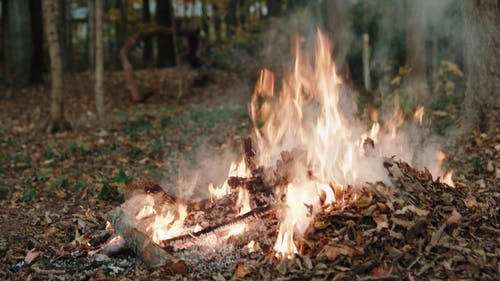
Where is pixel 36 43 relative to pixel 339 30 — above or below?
below

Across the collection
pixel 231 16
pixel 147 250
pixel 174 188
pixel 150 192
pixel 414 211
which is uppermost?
pixel 231 16

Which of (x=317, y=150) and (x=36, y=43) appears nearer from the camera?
(x=317, y=150)

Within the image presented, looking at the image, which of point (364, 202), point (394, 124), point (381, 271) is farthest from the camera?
point (394, 124)

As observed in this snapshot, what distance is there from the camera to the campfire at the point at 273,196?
4.88 metres

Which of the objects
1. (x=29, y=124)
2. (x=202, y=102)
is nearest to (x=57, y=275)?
(x=29, y=124)

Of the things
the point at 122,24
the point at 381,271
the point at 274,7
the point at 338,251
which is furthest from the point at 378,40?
the point at 122,24

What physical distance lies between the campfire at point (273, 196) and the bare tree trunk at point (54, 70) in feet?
21.5

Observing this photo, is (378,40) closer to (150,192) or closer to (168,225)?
(150,192)

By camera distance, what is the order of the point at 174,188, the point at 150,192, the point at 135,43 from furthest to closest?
the point at 135,43, the point at 174,188, the point at 150,192

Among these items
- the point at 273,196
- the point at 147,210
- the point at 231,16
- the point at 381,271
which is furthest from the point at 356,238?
the point at 231,16

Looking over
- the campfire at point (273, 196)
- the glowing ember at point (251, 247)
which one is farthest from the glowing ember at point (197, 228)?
the glowing ember at point (251, 247)

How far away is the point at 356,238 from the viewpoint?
14.7ft

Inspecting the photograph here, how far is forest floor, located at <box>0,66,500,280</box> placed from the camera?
4.35m

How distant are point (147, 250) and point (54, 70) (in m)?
7.94
